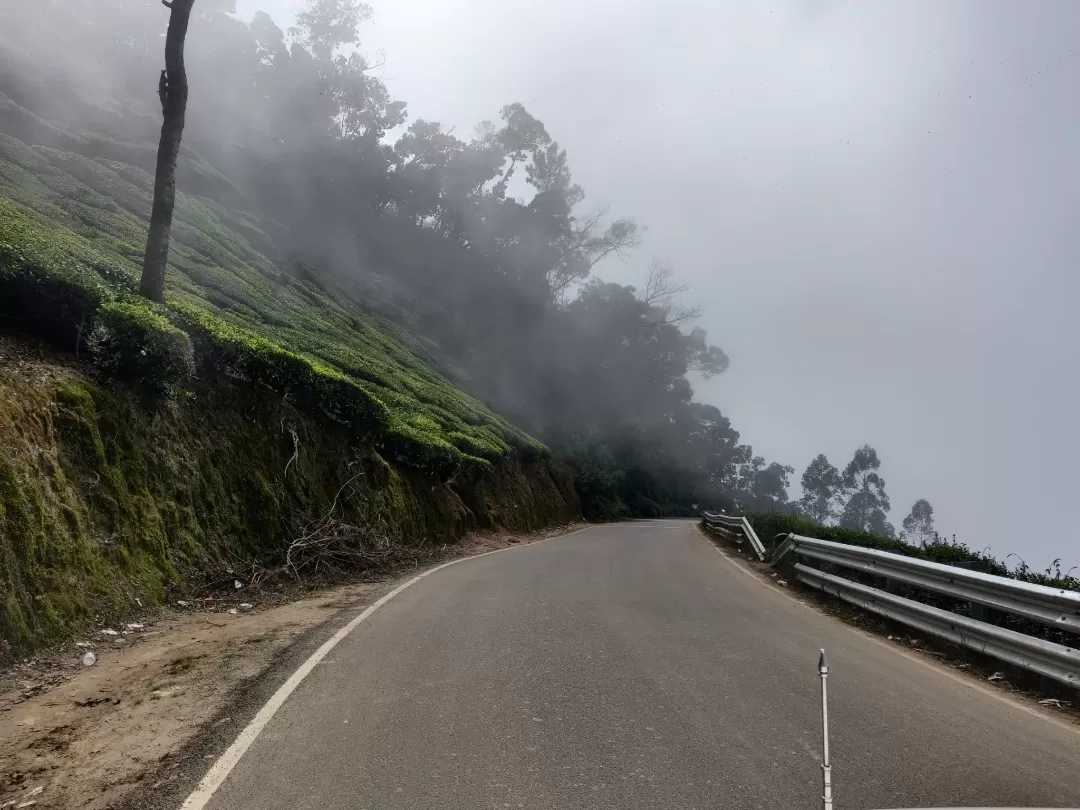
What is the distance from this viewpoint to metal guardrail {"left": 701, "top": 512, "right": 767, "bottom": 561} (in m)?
18.6

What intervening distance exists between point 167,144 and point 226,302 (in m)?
12.6

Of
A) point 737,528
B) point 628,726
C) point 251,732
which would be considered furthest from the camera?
point 737,528

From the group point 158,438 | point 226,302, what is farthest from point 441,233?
point 158,438

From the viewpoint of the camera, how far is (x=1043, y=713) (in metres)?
5.67

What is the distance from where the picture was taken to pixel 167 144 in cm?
1155

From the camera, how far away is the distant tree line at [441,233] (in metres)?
49.9

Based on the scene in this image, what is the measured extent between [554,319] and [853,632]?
60.3 meters

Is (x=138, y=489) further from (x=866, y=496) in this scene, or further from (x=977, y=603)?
(x=866, y=496)

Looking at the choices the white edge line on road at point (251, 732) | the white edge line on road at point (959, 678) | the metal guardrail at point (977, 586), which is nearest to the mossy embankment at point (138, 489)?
the white edge line on road at point (251, 732)

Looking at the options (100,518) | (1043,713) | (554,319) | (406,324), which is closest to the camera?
(1043,713)

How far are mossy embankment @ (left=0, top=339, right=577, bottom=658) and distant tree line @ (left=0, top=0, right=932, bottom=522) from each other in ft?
95.8

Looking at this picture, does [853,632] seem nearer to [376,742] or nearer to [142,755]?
[376,742]

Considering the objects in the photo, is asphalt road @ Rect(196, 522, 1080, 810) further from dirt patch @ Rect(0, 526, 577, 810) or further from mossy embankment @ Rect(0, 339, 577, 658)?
mossy embankment @ Rect(0, 339, 577, 658)

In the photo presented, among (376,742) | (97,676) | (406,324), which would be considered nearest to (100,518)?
(97,676)
